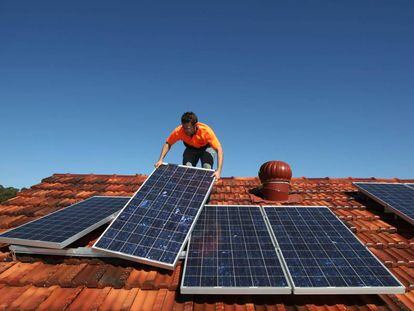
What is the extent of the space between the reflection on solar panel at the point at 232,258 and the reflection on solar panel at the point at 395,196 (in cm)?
349

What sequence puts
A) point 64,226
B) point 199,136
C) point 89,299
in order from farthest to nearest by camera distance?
point 199,136, point 64,226, point 89,299

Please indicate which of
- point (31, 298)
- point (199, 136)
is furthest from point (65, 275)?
point (199, 136)

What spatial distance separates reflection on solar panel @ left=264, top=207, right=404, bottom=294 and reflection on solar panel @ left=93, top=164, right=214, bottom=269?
68.1 inches

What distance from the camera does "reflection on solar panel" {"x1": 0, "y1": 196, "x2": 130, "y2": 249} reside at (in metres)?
5.65

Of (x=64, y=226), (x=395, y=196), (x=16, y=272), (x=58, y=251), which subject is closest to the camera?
(x=16, y=272)

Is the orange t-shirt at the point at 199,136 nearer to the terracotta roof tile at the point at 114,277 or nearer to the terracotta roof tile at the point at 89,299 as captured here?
the terracotta roof tile at the point at 114,277

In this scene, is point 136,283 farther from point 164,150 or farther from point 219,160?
point 164,150

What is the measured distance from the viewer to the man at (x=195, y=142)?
7919 millimetres

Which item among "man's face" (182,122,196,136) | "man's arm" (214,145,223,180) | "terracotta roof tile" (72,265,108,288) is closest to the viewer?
"terracotta roof tile" (72,265,108,288)

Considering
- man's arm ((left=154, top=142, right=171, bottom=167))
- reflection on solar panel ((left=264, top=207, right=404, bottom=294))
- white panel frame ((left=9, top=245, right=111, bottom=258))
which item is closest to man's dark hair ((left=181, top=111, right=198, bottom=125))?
man's arm ((left=154, top=142, right=171, bottom=167))

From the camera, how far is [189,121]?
7848mm

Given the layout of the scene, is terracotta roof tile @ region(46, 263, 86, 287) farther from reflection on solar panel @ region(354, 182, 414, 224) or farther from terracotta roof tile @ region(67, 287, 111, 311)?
reflection on solar panel @ region(354, 182, 414, 224)

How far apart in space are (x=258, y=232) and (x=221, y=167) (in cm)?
223

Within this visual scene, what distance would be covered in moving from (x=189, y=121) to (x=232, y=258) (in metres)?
3.79
